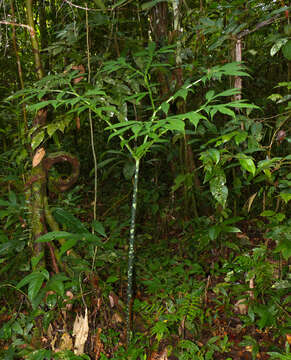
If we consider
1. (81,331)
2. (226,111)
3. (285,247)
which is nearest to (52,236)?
(81,331)

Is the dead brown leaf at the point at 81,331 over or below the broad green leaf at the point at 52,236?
below

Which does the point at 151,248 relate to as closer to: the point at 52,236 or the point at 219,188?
the point at 219,188

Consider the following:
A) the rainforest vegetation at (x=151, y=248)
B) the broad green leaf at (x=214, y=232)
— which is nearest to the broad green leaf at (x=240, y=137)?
the rainforest vegetation at (x=151, y=248)

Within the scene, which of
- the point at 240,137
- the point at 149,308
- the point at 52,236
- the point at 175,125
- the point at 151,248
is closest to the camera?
the point at 175,125

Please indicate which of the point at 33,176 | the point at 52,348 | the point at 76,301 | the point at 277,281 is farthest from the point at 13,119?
the point at 277,281

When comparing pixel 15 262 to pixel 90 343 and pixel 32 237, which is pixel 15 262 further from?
pixel 90 343

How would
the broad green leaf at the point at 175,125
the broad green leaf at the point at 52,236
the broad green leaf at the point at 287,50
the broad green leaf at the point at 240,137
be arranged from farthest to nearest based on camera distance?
the broad green leaf at the point at 287,50
the broad green leaf at the point at 240,137
the broad green leaf at the point at 52,236
the broad green leaf at the point at 175,125

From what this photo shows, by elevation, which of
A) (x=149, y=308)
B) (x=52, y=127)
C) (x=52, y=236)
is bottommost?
(x=149, y=308)

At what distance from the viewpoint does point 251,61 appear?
3537 mm

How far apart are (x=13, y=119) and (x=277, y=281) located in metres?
2.55

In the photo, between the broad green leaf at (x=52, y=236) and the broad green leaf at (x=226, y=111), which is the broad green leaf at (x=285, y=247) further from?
the broad green leaf at (x=52, y=236)

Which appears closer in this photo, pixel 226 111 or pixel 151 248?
pixel 226 111

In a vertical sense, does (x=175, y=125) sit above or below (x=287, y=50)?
below

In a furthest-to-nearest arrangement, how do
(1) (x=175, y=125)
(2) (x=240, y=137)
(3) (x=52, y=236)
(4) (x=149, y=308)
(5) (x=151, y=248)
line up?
(5) (x=151, y=248) < (4) (x=149, y=308) < (2) (x=240, y=137) < (3) (x=52, y=236) < (1) (x=175, y=125)
